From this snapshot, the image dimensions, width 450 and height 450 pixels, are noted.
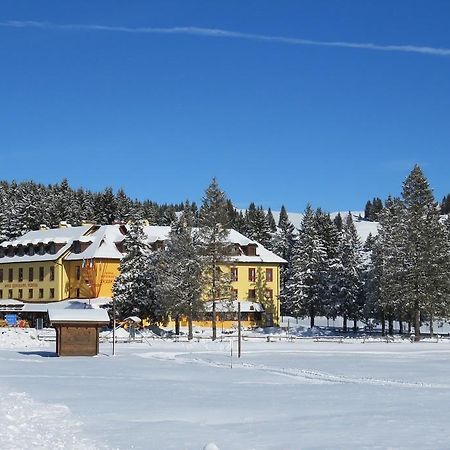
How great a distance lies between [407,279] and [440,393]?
138ft

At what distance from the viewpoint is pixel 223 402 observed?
82.2ft

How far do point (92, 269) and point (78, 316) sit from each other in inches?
1453

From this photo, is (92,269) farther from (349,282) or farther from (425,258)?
(425,258)

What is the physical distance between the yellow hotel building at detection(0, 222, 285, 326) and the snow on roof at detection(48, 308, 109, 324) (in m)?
35.3

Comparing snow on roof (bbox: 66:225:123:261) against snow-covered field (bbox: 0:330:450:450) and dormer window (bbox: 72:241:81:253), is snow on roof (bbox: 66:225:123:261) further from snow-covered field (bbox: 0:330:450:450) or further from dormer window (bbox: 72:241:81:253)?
snow-covered field (bbox: 0:330:450:450)

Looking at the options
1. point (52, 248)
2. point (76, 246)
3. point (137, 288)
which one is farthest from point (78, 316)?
point (52, 248)

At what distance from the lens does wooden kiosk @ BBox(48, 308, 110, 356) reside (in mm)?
50656

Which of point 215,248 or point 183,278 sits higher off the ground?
point 215,248

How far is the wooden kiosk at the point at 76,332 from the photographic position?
5066 cm

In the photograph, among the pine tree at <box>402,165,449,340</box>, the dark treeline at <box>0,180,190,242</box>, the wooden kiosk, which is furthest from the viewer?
the dark treeline at <box>0,180,190,242</box>

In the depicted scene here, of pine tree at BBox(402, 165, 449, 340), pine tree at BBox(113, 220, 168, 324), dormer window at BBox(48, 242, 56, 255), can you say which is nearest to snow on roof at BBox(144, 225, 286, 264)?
dormer window at BBox(48, 242, 56, 255)

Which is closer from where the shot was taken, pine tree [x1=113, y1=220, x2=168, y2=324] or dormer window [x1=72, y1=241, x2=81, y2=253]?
pine tree [x1=113, y1=220, x2=168, y2=324]

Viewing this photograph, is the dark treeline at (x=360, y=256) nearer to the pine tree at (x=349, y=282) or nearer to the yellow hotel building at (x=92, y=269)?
the pine tree at (x=349, y=282)

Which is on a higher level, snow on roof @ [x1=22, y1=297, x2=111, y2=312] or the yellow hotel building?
the yellow hotel building
